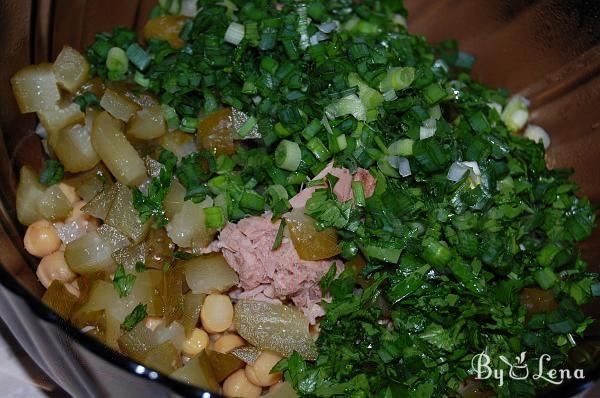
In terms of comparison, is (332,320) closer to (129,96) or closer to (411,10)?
(129,96)

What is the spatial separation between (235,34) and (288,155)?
648mm

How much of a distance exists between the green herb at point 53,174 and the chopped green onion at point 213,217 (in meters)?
0.70

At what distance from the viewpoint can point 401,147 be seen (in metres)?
2.61

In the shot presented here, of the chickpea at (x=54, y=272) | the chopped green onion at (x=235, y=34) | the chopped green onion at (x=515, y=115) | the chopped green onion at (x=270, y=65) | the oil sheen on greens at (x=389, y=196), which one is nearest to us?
the oil sheen on greens at (x=389, y=196)

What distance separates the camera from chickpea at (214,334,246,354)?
2.58m

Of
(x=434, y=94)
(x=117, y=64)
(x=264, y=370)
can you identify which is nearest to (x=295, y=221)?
(x=264, y=370)

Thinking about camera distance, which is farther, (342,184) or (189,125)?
(189,125)

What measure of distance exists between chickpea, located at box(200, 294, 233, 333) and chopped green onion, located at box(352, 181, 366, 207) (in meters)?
0.61

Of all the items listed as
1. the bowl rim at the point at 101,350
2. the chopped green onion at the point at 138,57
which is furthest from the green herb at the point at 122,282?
the chopped green onion at the point at 138,57

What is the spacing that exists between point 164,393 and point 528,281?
150 cm

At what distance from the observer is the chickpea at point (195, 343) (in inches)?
99.7

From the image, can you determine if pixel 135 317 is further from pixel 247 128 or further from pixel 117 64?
pixel 117 64

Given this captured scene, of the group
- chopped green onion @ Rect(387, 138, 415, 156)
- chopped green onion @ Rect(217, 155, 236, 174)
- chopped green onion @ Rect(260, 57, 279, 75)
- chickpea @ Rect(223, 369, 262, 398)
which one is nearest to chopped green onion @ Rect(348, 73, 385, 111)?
chopped green onion @ Rect(387, 138, 415, 156)

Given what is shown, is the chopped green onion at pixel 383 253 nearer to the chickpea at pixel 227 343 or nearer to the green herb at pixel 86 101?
the chickpea at pixel 227 343
